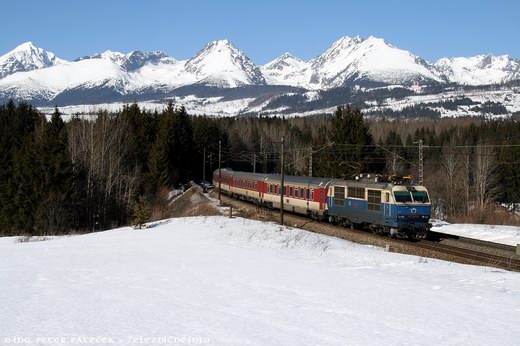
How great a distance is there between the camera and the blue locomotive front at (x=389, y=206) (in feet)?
95.3

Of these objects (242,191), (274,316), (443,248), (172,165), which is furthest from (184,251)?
(172,165)

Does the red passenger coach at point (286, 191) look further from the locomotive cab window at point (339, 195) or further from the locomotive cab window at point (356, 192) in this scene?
the locomotive cab window at point (356, 192)

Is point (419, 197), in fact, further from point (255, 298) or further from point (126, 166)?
point (126, 166)

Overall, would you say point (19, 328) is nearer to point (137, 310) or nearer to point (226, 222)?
point (137, 310)

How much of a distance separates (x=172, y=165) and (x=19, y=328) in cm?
7208

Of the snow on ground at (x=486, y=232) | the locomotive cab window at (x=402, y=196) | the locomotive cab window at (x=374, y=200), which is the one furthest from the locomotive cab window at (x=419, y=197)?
the snow on ground at (x=486, y=232)

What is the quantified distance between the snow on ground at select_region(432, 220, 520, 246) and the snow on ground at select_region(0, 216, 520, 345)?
12888 mm

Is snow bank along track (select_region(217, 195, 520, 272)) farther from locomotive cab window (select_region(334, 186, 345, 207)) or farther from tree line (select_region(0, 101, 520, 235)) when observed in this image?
tree line (select_region(0, 101, 520, 235))

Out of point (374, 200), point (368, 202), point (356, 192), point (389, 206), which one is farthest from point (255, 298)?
point (356, 192)

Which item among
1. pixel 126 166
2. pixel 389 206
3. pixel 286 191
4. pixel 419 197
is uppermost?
pixel 126 166

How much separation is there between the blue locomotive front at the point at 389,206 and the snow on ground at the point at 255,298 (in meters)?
9.36

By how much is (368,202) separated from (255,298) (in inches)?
830

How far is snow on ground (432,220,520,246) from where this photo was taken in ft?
97.7

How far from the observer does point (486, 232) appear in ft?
107
